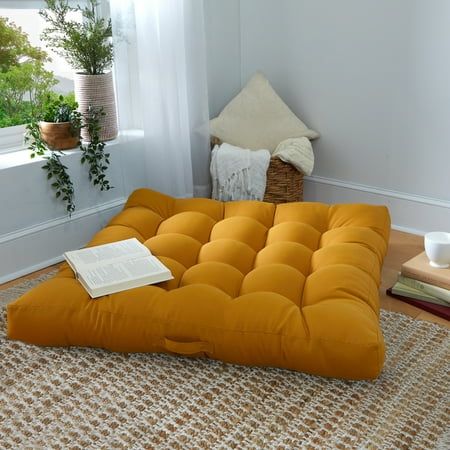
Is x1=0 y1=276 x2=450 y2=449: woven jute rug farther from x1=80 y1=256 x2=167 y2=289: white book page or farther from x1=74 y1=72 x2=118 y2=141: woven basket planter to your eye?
x1=74 y1=72 x2=118 y2=141: woven basket planter

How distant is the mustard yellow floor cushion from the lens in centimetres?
179

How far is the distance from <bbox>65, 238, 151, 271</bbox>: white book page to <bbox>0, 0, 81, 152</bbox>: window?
863mm

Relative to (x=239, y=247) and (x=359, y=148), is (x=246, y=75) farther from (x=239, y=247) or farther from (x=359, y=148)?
(x=239, y=247)

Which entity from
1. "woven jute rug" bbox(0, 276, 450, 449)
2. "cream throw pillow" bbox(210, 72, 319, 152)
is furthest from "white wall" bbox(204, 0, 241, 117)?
"woven jute rug" bbox(0, 276, 450, 449)

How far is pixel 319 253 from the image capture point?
218cm

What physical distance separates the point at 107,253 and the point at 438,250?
3.82 ft

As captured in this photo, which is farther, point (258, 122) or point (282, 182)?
point (258, 122)

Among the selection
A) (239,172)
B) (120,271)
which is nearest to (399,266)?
(239,172)

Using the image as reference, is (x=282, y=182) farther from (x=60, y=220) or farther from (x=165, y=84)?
(x=60, y=220)

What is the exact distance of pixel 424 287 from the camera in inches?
91.1

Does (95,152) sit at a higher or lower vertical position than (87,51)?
lower

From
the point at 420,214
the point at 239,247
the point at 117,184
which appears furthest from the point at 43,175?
the point at 420,214

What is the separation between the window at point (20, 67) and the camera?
9.29 ft

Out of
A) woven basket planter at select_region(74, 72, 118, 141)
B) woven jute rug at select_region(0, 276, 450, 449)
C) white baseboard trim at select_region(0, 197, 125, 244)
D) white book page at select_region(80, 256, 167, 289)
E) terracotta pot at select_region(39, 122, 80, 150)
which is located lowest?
woven jute rug at select_region(0, 276, 450, 449)
